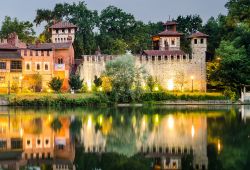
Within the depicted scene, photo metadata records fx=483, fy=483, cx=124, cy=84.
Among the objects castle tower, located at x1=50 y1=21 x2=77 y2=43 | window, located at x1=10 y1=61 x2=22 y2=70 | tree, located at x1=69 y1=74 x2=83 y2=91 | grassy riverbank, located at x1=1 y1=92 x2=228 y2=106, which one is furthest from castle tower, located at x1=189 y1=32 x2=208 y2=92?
window, located at x1=10 y1=61 x2=22 y2=70

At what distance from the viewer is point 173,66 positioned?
53.6 m

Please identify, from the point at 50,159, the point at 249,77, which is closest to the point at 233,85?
the point at 249,77

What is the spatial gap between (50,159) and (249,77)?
36508 millimetres

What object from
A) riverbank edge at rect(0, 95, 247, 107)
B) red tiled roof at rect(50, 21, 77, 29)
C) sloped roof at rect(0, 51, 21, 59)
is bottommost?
riverbank edge at rect(0, 95, 247, 107)

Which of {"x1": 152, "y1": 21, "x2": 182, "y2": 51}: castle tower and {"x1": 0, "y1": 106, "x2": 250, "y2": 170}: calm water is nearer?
{"x1": 0, "y1": 106, "x2": 250, "y2": 170}: calm water

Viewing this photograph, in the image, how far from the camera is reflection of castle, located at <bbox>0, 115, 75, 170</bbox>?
14377 mm

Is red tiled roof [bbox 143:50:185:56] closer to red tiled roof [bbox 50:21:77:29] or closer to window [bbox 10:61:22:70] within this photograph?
red tiled roof [bbox 50:21:77:29]

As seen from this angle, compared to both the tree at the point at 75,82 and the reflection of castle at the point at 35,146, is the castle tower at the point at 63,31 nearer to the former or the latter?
the tree at the point at 75,82

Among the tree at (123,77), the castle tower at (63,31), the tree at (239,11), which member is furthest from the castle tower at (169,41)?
the castle tower at (63,31)

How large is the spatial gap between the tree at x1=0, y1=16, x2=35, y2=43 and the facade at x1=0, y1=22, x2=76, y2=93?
45.9ft

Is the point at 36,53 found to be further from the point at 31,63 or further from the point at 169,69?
the point at 169,69

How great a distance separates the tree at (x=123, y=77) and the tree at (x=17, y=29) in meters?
23.4

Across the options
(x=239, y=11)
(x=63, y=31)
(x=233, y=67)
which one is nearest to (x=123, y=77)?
(x=233, y=67)

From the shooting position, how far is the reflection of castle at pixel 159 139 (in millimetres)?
15295
